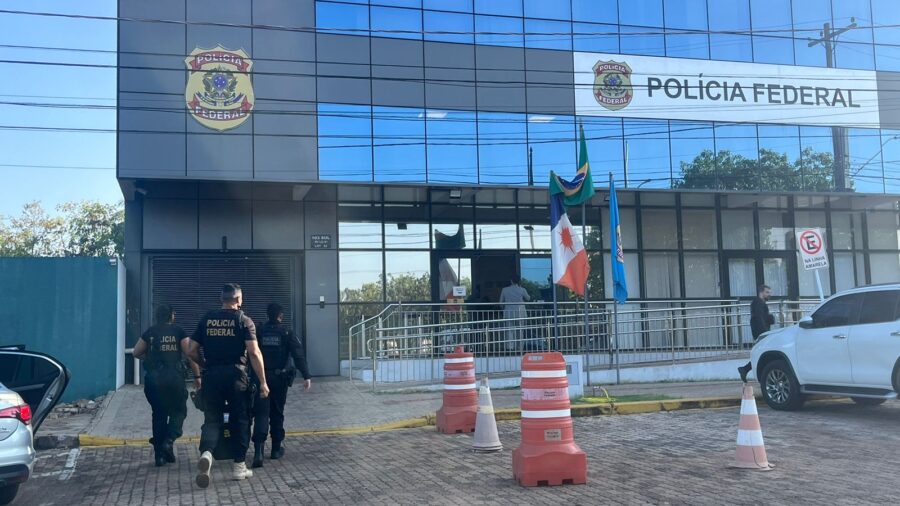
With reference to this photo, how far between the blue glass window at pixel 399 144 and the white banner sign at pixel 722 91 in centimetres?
412

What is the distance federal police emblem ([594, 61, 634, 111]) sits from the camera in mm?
Result: 19047

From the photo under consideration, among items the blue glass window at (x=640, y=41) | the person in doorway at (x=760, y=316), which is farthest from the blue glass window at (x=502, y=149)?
the person in doorway at (x=760, y=316)

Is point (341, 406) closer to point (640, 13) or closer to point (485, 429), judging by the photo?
point (485, 429)

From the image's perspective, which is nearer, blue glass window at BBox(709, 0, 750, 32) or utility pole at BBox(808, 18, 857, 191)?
utility pole at BBox(808, 18, 857, 191)

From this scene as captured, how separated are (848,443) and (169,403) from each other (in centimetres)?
801

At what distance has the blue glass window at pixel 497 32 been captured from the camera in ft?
60.1

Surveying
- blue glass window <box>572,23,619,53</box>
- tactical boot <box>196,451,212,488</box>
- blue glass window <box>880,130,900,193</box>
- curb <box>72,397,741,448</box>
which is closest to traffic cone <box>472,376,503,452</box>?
curb <box>72,397,741,448</box>

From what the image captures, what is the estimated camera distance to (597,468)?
8.23 meters

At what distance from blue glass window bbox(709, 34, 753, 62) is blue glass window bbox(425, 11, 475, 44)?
6.34 metres

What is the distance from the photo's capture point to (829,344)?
36.9ft

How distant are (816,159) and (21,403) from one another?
18.6 meters

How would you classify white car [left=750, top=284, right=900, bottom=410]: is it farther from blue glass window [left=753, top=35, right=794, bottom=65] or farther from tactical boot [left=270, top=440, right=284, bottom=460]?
blue glass window [left=753, top=35, right=794, bottom=65]

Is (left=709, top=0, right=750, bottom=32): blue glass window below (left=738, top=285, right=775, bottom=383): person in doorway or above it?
above

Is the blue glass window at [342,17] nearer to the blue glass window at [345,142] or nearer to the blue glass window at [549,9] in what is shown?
the blue glass window at [345,142]
